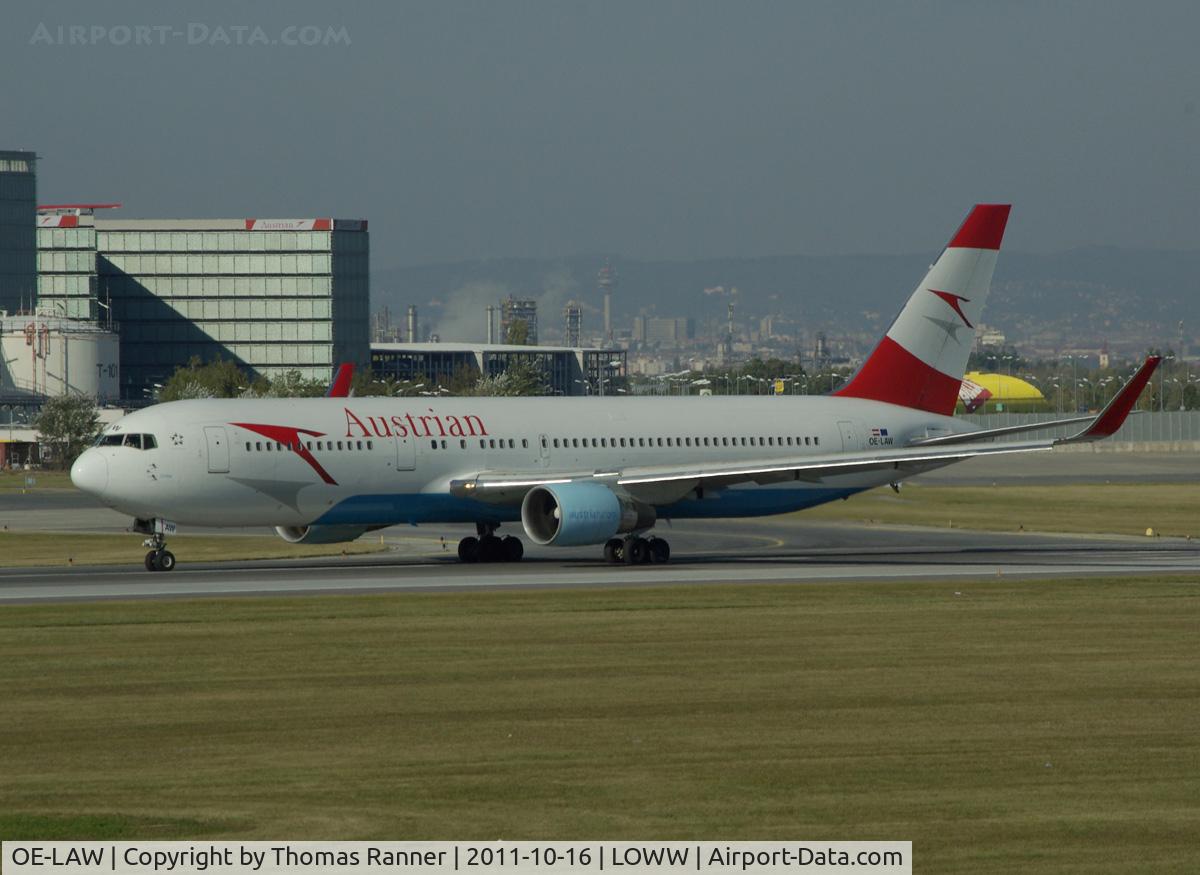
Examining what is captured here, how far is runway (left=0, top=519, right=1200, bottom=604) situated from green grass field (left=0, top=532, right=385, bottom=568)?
71 cm

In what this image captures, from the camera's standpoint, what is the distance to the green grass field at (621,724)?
16859mm

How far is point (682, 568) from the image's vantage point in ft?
152

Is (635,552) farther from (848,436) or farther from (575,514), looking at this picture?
(848,436)

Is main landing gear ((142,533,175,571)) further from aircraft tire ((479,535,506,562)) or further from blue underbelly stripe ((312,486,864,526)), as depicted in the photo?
aircraft tire ((479,535,506,562))

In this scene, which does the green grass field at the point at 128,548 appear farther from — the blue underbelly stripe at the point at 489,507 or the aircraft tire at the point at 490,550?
the blue underbelly stripe at the point at 489,507

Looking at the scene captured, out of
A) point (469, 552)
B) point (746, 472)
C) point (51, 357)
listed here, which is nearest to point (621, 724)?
point (746, 472)

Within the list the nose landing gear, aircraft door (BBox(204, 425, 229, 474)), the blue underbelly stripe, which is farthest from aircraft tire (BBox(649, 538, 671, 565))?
the nose landing gear

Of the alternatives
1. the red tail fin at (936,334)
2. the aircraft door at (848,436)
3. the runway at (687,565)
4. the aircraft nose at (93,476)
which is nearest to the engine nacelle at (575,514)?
the runway at (687,565)

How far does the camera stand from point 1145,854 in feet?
51.5

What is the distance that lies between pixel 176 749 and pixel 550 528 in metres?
25.3

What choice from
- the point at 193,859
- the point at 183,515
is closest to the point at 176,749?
the point at 193,859

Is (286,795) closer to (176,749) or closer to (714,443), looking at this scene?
(176,749)

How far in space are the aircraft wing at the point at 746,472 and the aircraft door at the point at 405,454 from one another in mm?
1248

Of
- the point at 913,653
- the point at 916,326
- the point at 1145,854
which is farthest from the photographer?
the point at 916,326
